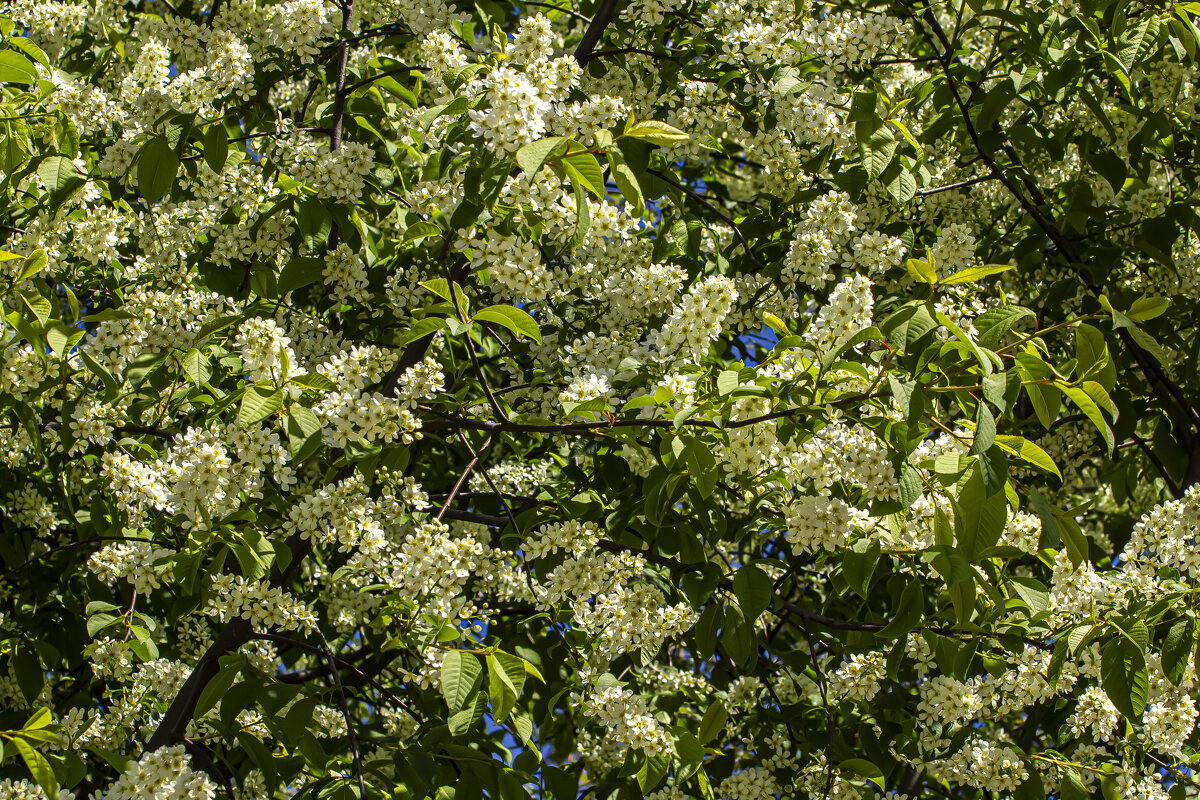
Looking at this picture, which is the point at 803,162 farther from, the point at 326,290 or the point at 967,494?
the point at 967,494

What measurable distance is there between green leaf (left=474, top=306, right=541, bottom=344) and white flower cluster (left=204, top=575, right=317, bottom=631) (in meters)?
1.13

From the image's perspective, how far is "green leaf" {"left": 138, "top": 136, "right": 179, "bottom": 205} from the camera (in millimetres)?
3369

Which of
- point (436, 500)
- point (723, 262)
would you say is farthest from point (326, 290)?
point (723, 262)

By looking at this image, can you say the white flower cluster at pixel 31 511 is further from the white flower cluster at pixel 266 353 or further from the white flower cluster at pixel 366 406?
the white flower cluster at pixel 266 353

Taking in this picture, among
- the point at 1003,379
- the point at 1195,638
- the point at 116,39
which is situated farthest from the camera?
the point at 116,39

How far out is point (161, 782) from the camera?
2.84 m

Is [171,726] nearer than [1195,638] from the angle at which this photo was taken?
No

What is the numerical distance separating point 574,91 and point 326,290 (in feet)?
4.47

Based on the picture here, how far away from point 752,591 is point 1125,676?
1053 millimetres

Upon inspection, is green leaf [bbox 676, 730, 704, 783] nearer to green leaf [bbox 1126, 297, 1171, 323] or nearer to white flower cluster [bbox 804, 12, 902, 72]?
green leaf [bbox 1126, 297, 1171, 323]

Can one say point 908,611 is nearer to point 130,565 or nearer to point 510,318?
point 510,318

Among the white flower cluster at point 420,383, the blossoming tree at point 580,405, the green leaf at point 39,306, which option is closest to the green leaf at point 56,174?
the blossoming tree at point 580,405

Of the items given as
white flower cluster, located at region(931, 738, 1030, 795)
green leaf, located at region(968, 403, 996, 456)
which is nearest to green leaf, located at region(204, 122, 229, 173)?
green leaf, located at region(968, 403, 996, 456)

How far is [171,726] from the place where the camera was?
10.6 feet
